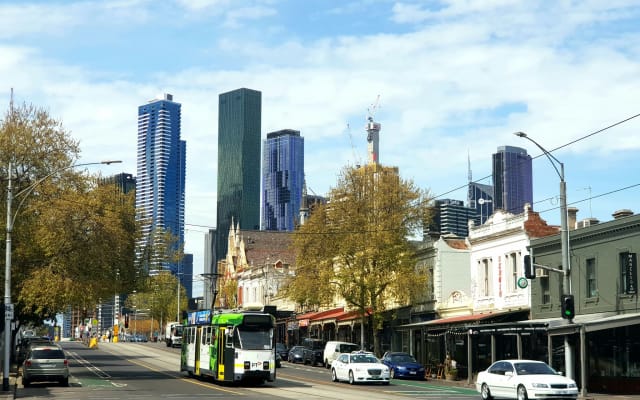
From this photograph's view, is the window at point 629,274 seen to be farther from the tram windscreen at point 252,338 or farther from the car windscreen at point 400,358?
the tram windscreen at point 252,338

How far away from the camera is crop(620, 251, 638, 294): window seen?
4022 cm

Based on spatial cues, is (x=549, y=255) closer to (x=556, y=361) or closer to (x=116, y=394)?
(x=556, y=361)

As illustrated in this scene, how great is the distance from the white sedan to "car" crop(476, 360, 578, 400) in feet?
35.2

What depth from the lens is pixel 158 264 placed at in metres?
50.7

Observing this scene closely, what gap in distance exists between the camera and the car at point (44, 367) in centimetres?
4138

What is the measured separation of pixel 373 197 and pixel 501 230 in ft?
39.1

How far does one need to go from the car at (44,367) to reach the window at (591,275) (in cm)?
Answer: 2430

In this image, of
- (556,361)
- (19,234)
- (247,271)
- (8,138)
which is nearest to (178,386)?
(19,234)

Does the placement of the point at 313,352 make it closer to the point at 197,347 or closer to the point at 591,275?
the point at 197,347

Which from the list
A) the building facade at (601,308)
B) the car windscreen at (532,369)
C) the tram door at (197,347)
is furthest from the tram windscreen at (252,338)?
the car windscreen at (532,369)

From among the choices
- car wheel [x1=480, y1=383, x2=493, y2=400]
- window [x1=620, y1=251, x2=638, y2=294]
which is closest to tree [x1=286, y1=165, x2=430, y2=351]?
window [x1=620, y1=251, x2=638, y2=294]

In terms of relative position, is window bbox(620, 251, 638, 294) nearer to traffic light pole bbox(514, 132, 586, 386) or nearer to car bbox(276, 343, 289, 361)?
traffic light pole bbox(514, 132, 586, 386)

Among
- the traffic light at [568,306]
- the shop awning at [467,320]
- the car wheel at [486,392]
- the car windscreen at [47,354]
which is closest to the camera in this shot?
the car wheel at [486,392]

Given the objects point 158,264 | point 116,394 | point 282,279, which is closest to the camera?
point 116,394
